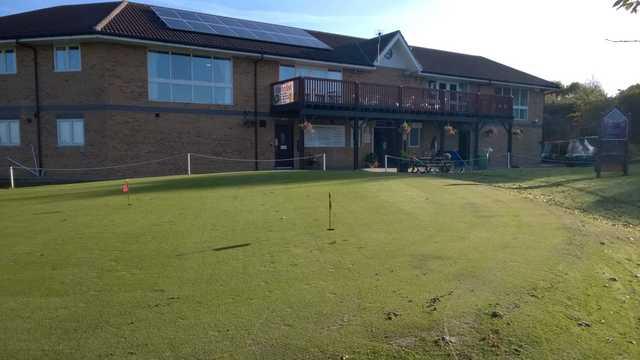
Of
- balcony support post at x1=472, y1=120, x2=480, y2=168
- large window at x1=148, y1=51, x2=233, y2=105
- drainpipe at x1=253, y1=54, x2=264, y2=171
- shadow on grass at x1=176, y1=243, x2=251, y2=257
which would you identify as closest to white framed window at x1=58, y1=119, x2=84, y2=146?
large window at x1=148, y1=51, x2=233, y2=105

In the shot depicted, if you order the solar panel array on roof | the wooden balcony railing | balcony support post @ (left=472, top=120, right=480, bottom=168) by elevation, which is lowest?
balcony support post @ (left=472, top=120, right=480, bottom=168)

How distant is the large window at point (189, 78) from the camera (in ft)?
72.4

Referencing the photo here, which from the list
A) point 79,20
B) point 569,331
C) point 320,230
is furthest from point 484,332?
point 79,20

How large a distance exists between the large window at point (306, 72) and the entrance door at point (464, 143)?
34.8 ft

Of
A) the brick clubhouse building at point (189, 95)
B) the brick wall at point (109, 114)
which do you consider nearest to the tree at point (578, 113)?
the brick clubhouse building at point (189, 95)

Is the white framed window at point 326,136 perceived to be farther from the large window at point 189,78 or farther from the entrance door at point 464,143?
the entrance door at point 464,143

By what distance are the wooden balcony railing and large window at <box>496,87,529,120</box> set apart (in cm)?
466

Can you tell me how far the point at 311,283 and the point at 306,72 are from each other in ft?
71.2

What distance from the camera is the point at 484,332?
4578 mm

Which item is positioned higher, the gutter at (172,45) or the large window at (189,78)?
the gutter at (172,45)

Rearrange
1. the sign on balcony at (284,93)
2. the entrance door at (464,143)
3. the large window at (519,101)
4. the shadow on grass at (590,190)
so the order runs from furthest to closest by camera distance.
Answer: the large window at (519,101) → the entrance door at (464,143) → the sign on balcony at (284,93) → the shadow on grass at (590,190)

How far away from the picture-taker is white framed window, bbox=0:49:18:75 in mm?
21969

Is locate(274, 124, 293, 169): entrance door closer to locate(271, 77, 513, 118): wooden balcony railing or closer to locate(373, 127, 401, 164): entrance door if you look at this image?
locate(271, 77, 513, 118): wooden balcony railing

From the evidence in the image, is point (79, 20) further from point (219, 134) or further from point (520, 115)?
point (520, 115)
